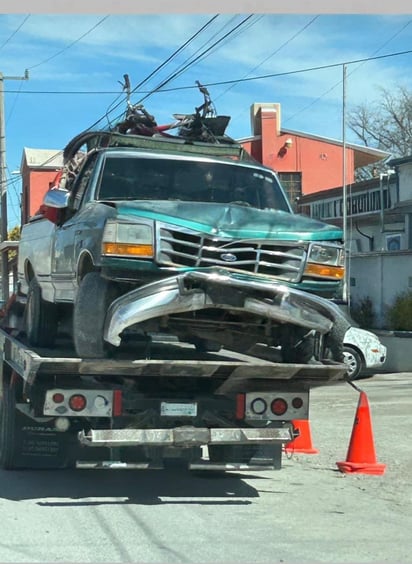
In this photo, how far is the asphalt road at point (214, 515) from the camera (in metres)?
5.93

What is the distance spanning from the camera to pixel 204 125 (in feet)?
31.6

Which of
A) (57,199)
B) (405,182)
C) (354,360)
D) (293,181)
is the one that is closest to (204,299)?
(57,199)

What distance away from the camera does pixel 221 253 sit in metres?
6.83

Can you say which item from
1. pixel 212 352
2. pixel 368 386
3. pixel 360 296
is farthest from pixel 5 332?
pixel 360 296

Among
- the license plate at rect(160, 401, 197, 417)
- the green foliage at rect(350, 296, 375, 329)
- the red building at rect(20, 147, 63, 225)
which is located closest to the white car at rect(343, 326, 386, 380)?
the green foliage at rect(350, 296, 375, 329)

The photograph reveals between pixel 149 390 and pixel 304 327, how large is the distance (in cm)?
145

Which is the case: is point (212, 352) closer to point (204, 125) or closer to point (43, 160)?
point (204, 125)

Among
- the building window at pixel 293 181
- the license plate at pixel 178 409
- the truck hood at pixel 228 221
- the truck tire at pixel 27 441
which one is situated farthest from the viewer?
the building window at pixel 293 181

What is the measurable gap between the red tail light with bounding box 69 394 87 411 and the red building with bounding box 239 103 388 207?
27.3 m

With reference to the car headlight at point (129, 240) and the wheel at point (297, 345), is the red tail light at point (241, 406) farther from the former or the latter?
the car headlight at point (129, 240)

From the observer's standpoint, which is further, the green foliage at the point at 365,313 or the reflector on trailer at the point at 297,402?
the green foliage at the point at 365,313

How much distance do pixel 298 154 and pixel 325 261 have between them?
28047 mm

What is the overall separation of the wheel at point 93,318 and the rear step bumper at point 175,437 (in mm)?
648

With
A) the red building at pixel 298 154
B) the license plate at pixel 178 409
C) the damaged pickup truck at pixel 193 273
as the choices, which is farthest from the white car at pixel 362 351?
the red building at pixel 298 154
